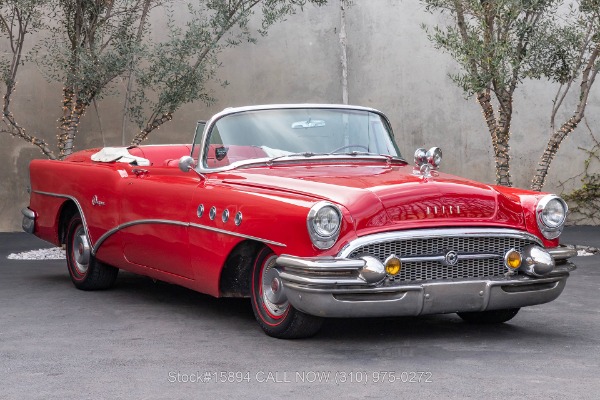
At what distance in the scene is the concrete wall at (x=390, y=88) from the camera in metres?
14.0

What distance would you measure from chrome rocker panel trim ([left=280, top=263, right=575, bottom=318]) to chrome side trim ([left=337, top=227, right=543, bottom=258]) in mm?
215

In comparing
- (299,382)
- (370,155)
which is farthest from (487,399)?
(370,155)

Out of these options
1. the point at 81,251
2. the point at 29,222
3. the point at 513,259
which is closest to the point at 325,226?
the point at 513,259

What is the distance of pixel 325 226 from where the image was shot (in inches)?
225

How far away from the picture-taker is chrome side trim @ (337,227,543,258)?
566cm

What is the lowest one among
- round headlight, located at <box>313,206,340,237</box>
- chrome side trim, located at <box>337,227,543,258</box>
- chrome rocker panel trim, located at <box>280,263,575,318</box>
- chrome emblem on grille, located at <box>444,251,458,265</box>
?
chrome rocker panel trim, located at <box>280,263,575,318</box>

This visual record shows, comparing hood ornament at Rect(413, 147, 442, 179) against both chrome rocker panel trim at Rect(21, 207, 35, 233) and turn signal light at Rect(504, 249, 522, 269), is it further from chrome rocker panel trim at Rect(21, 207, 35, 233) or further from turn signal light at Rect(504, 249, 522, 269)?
chrome rocker panel trim at Rect(21, 207, 35, 233)

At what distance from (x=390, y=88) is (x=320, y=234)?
8.77m

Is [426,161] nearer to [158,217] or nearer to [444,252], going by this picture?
[444,252]

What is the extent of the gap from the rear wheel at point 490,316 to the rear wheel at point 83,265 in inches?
118

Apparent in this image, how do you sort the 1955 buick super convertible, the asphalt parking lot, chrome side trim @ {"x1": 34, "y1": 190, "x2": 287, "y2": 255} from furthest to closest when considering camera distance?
1. chrome side trim @ {"x1": 34, "y1": 190, "x2": 287, "y2": 255}
2. the 1955 buick super convertible
3. the asphalt parking lot

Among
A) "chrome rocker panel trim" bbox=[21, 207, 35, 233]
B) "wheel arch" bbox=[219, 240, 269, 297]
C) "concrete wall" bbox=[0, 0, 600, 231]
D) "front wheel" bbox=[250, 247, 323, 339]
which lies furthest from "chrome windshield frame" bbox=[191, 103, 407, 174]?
"concrete wall" bbox=[0, 0, 600, 231]

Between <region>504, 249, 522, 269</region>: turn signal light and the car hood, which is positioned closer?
the car hood

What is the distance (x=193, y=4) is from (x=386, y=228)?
864cm
